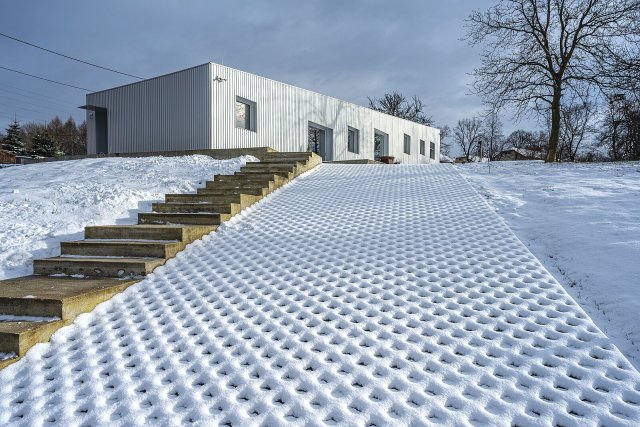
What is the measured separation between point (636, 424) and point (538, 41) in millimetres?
16196

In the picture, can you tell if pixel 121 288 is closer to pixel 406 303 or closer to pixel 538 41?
pixel 406 303

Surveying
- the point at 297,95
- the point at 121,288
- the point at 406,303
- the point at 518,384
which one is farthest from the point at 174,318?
the point at 297,95

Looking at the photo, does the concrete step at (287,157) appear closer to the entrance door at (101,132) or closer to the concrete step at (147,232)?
the concrete step at (147,232)

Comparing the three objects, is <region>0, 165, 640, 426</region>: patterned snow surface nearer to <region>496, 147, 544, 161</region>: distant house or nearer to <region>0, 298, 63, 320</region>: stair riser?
<region>0, 298, 63, 320</region>: stair riser

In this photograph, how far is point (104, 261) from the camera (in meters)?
4.42

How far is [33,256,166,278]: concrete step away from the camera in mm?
4371

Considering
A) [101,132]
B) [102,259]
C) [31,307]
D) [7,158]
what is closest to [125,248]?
[102,259]

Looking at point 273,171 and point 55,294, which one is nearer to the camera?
point 55,294

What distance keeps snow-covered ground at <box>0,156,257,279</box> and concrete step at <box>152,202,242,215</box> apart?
36 centimetres

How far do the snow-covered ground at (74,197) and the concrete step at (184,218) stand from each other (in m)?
0.36

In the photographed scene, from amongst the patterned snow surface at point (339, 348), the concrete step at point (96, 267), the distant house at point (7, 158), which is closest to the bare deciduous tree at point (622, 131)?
the patterned snow surface at point (339, 348)

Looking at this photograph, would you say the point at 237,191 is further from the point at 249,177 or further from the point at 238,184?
the point at 249,177

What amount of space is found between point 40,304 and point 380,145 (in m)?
21.3

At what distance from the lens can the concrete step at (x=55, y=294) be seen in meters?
3.37
